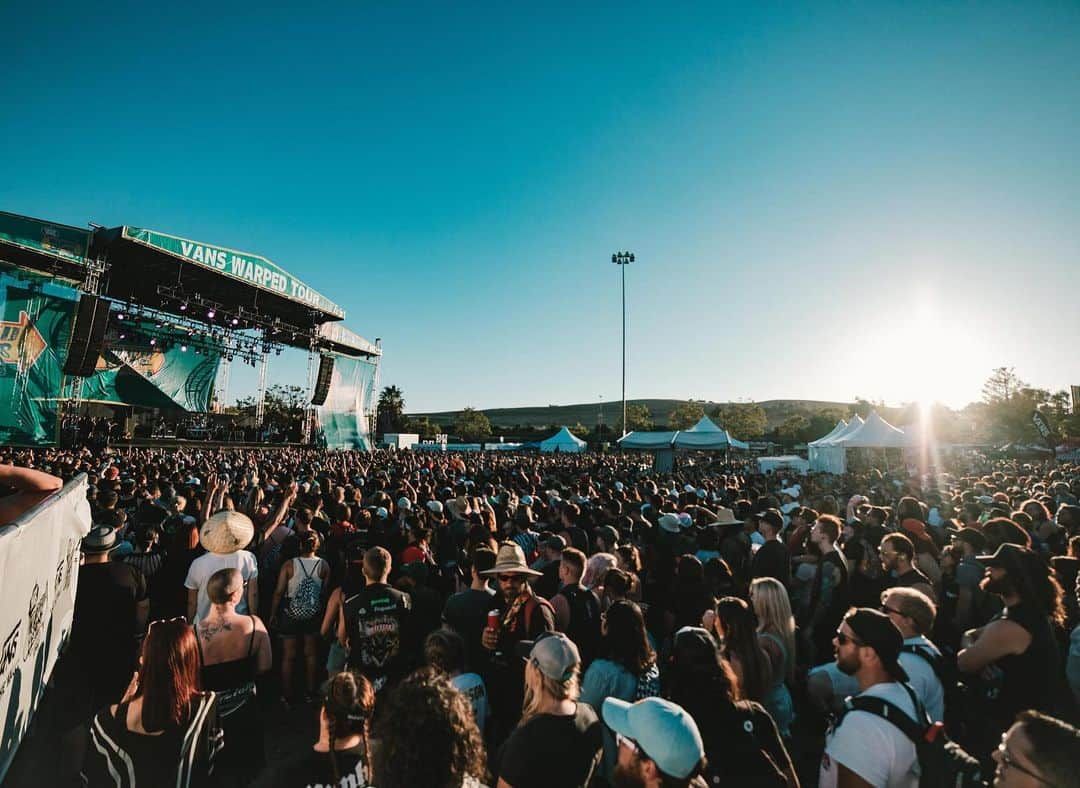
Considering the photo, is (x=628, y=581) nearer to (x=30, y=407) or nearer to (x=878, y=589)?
(x=878, y=589)

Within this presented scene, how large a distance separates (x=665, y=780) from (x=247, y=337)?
1340 inches

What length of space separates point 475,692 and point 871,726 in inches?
82.6

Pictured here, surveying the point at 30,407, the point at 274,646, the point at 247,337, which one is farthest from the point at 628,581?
the point at 247,337

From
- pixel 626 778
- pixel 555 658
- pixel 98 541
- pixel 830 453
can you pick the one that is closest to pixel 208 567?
pixel 98 541

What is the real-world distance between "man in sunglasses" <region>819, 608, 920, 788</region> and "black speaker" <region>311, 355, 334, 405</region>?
3307cm

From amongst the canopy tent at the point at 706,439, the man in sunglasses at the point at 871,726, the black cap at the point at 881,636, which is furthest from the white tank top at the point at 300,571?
the canopy tent at the point at 706,439

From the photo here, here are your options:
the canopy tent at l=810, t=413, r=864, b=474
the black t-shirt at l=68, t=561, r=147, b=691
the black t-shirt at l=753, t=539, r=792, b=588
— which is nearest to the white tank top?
the black t-shirt at l=68, t=561, r=147, b=691

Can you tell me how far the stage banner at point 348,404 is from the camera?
109 ft

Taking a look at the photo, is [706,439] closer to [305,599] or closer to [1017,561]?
[1017,561]

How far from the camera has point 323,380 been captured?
104ft

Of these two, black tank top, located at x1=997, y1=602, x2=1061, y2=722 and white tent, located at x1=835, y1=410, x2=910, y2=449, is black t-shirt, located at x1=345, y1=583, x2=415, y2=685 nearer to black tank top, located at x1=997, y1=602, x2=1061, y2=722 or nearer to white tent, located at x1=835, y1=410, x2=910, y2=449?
black tank top, located at x1=997, y1=602, x2=1061, y2=722

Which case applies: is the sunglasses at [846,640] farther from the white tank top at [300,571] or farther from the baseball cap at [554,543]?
the white tank top at [300,571]

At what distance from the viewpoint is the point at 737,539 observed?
624 cm

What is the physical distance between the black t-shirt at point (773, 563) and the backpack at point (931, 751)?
337 cm
